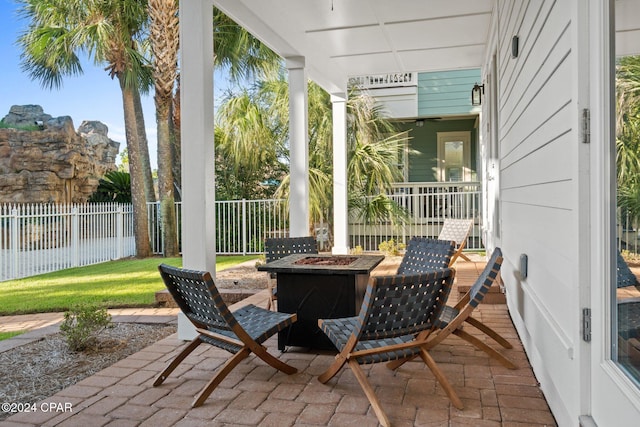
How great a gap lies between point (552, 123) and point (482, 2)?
3556 millimetres

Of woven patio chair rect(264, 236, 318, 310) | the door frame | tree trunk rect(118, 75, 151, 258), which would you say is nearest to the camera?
woven patio chair rect(264, 236, 318, 310)

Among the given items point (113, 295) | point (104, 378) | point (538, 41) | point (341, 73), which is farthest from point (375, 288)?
point (341, 73)

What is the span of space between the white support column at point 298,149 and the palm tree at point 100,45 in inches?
240

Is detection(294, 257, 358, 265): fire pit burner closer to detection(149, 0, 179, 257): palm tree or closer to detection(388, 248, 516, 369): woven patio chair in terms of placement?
detection(388, 248, 516, 369): woven patio chair

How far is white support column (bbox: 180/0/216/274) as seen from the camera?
160 inches

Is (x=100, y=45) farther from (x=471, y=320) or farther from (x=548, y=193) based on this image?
(x=548, y=193)

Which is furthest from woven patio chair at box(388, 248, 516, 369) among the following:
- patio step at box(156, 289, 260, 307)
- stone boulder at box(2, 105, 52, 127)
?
stone boulder at box(2, 105, 52, 127)

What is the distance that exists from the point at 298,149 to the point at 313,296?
3314 millimetres

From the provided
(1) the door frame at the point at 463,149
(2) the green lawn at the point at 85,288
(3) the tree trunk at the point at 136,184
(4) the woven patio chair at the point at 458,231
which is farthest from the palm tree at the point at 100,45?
(1) the door frame at the point at 463,149

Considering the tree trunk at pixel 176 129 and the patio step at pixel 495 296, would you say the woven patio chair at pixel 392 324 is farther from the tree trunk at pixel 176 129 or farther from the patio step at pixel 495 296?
the tree trunk at pixel 176 129

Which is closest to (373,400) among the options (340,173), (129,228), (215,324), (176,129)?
(215,324)

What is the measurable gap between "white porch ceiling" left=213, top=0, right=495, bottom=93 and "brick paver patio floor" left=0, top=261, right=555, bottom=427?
3267mm

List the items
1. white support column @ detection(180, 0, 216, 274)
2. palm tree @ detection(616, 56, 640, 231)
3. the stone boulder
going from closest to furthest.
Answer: palm tree @ detection(616, 56, 640, 231)
white support column @ detection(180, 0, 216, 274)
the stone boulder

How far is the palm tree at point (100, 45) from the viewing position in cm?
1102
